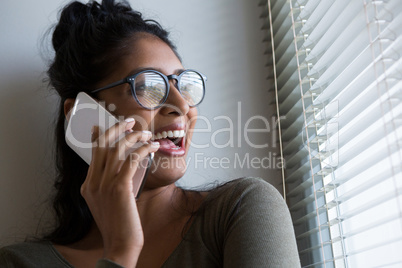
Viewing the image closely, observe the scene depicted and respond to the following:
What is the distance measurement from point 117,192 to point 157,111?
0.26 metres

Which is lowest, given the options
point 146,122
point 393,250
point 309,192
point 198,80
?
point 393,250

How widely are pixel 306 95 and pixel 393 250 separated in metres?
0.46

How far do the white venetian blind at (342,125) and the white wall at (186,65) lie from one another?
0.31 feet

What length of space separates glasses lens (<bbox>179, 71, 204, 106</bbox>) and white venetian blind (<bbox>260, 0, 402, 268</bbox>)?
259mm

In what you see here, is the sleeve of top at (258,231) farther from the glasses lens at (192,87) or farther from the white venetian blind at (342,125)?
the glasses lens at (192,87)

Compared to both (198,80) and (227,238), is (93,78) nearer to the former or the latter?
(198,80)

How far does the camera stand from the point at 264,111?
5.06 ft

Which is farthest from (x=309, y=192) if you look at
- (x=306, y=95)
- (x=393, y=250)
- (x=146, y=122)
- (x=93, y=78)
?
(x=93, y=78)

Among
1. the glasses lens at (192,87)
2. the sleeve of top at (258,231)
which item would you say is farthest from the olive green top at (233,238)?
the glasses lens at (192,87)

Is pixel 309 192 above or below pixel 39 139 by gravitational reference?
below

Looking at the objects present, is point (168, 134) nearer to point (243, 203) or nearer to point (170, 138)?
point (170, 138)

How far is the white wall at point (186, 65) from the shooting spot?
1.45 meters

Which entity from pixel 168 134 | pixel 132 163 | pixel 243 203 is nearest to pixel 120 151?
pixel 132 163

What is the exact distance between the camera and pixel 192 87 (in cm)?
127
